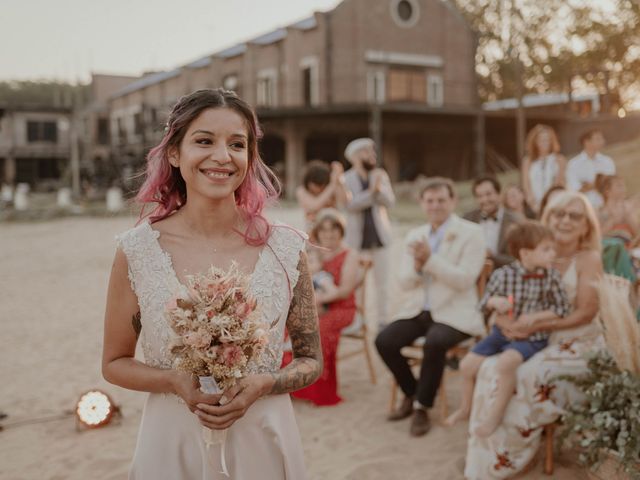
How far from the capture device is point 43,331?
7.71 m

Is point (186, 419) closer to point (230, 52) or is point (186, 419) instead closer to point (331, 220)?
point (331, 220)


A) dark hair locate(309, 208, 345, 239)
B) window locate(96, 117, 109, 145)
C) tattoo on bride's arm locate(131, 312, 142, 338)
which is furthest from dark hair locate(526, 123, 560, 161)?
window locate(96, 117, 109, 145)

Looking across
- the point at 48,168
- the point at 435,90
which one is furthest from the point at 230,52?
the point at 48,168

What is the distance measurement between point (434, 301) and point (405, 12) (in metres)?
25.5

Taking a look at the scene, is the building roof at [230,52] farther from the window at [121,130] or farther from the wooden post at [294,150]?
the wooden post at [294,150]

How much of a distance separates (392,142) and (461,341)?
23516mm

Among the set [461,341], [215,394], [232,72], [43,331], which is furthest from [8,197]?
[215,394]

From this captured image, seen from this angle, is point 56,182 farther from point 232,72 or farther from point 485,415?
point 485,415

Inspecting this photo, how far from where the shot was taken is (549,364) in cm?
371

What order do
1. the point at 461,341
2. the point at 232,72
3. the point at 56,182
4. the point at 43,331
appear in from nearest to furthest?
1. the point at 461,341
2. the point at 43,331
3. the point at 232,72
4. the point at 56,182

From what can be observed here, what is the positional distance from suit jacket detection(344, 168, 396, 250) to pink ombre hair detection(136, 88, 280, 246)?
15.8 feet

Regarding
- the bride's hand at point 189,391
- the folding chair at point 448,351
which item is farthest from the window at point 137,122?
the bride's hand at point 189,391

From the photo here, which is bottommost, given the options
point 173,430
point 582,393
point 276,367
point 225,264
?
point 582,393

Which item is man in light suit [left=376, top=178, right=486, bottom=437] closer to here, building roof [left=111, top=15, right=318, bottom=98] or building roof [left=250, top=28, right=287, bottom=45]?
building roof [left=111, top=15, right=318, bottom=98]
